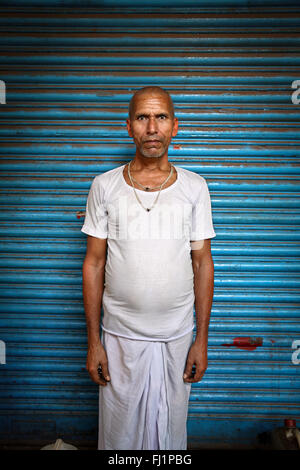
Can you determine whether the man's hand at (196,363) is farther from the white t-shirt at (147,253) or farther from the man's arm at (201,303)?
the white t-shirt at (147,253)

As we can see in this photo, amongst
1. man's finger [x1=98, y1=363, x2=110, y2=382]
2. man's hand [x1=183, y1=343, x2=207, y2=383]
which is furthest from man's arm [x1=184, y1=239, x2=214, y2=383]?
man's finger [x1=98, y1=363, x2=110, y2=382]

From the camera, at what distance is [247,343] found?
2.57 meters

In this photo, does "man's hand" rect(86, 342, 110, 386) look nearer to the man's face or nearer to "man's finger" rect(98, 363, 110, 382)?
"man's finger" rect(98, 363, 110, 382)

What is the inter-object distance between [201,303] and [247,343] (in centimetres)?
A: 88

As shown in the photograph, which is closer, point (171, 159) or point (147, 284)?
point (147, 284)

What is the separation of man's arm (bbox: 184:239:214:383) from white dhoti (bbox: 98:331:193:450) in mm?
66

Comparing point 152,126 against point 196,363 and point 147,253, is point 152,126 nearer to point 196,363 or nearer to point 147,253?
point 147,253

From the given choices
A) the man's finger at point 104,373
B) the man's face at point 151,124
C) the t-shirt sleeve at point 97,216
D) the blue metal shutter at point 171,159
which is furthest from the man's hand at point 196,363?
the man's face at point 151,124

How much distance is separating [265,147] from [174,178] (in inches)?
39.9

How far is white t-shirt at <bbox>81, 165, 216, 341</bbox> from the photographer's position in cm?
180

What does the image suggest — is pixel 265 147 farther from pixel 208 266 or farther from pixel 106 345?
pixel 106 345

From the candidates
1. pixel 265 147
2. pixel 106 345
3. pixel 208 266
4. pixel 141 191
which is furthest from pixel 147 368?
pixel 265 147

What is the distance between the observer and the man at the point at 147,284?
1.81 m

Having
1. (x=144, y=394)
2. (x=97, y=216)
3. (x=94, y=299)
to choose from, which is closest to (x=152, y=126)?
(x=97, y=216)
